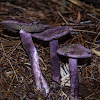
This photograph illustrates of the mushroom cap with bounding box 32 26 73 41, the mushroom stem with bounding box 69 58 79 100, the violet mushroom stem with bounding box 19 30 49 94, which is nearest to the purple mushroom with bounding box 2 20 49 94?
the violet mushroom stem with bounding box 19 30 49 94

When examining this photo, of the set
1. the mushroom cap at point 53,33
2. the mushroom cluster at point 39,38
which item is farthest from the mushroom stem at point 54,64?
the mushroom cap at point 53,33

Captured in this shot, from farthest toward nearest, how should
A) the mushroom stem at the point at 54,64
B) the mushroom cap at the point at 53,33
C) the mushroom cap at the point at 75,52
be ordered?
the mushroom stem at the point at 54,64 < the mushroom cap at the point at 53,33 < the mushroom cap at the point at 75,52

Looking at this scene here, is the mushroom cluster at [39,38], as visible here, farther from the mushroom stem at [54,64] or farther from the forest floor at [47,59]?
the forest floor at [47,59]

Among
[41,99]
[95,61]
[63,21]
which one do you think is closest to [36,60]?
[41,99]

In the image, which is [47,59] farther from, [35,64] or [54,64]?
[35,64]

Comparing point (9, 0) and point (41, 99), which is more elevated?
point (9, 0)

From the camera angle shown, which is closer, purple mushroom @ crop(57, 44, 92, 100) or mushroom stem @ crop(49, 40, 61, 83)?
purple mushroom @ crop(57, 44, 92, 100)

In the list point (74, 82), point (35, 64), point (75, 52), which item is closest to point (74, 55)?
point (75, 52)

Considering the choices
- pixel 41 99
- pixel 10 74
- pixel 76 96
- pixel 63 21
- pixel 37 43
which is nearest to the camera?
pixel 41 99

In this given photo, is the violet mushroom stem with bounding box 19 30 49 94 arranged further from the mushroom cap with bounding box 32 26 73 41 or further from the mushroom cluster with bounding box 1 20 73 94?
the mushroom cap with bounding box 32 26 73 41

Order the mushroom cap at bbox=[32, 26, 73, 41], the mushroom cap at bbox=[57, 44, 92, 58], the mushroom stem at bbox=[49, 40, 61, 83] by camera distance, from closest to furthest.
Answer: the mushroom cap at bbox=[57, 44, 92, 58] → the mushroom cap at bbox=[32, 26, 73, 41] → the mushroom stem at bbox=[49, 40, 61, 83]

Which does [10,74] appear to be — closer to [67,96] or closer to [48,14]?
[67,96]
